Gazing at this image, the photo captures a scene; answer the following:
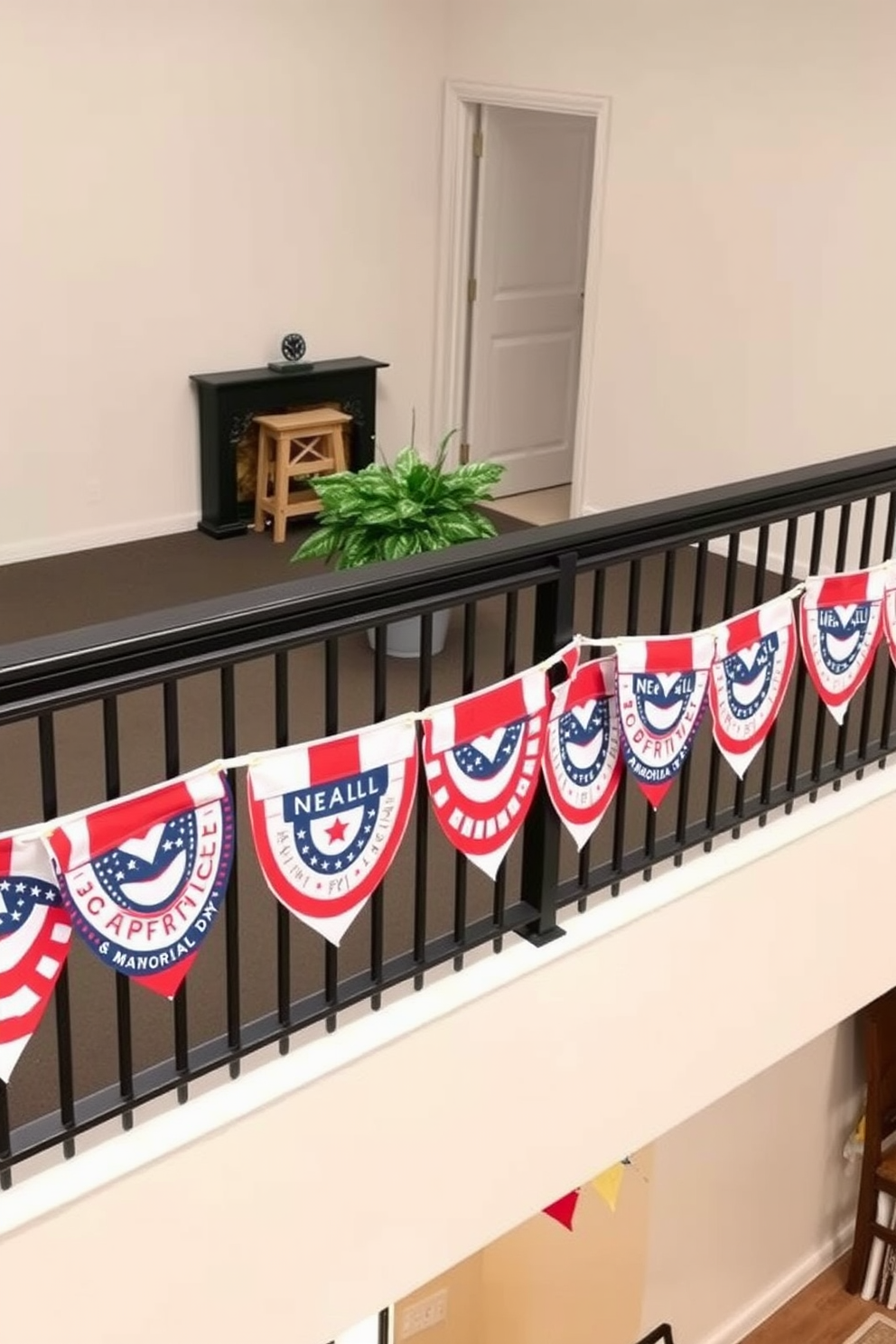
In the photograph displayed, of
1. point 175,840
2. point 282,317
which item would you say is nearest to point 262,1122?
point 175,840

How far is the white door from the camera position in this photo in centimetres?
677

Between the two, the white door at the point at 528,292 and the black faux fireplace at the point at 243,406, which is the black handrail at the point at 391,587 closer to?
the black faux fireplace at the point at 243,406

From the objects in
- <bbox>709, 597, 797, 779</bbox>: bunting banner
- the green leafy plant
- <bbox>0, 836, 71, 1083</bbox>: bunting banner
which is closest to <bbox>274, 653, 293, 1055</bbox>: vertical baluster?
<bbox>0, 836, 71, 1083</bbox>: bunting banner

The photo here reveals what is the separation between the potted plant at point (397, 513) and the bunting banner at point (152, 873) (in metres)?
2.32

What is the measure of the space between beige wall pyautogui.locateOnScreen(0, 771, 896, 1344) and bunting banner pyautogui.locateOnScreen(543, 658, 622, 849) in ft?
0.89

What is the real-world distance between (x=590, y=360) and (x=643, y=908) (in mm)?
3704

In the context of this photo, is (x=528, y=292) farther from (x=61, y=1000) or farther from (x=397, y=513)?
(x=61, y=1000)

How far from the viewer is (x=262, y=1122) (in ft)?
8.54

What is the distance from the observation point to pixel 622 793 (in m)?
2.94

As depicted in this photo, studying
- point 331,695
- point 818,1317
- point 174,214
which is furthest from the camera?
point 818,1317

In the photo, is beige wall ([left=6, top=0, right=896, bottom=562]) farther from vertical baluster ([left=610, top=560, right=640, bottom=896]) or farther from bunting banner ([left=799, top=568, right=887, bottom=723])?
vertical baluster ([left=610, top=560, right=640, bottom=896])

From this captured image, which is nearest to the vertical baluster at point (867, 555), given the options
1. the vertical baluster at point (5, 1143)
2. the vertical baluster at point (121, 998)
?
the vertical baluster at point (121, 998)

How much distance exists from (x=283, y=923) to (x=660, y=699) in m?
0.86

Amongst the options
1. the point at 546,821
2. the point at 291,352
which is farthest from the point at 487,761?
the point at 291,352
